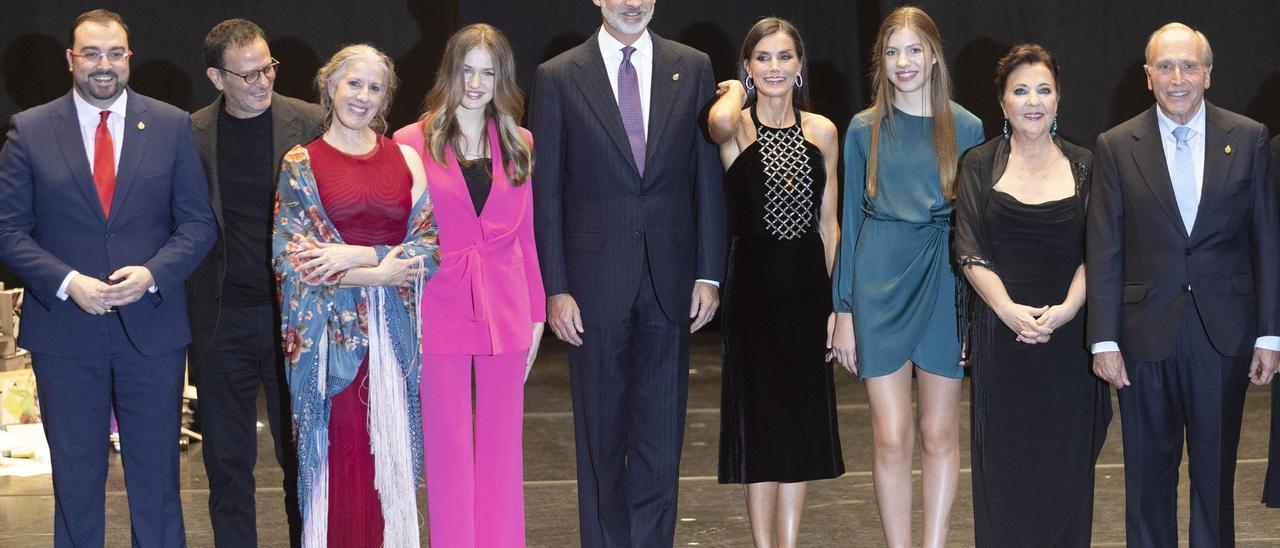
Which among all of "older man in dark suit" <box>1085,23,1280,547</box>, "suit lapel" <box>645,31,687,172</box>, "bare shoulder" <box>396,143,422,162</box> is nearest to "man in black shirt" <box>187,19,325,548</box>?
"bare shoulder" <box>396,143,422,162</box>

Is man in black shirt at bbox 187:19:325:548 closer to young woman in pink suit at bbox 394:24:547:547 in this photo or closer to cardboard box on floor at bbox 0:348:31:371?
young woman in pink suit at bbox 394:24:547:547

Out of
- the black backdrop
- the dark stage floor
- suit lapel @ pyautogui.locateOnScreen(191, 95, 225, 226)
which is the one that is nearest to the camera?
suit lapel @ pyautogui.locateOnScreen(191, 95, 225, 226)

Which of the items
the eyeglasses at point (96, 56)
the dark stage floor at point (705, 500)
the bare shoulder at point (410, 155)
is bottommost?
the dark stage floor at point (705, 500)

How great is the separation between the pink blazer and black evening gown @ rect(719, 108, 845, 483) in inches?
25.1

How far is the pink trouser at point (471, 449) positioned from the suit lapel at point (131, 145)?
0.88 metres

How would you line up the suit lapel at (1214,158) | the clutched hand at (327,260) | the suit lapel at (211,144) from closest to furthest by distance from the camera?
the clutched hand at (327,260) → the suit lapel at (1214,158) → the suit lapel at (211,144)

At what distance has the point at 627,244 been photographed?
4.08m

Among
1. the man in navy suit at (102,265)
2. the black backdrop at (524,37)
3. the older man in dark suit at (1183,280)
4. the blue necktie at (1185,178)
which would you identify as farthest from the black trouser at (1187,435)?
the black backdrop at (524,37)

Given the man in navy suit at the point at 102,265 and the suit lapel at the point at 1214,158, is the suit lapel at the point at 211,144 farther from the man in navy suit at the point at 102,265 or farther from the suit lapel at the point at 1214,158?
the suit lapel at the point at 1214,158

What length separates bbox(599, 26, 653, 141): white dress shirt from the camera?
4.13 metres

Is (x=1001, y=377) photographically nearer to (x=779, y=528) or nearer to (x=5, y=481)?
(x=779, y=528)

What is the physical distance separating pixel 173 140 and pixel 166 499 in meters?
0.95

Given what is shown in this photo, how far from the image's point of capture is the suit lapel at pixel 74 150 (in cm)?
386

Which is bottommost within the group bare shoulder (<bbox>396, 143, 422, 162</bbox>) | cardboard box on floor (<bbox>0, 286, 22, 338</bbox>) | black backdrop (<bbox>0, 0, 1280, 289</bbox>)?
cardboard box on floor (<bbox>0, 286, 22, 338</bbox>)
